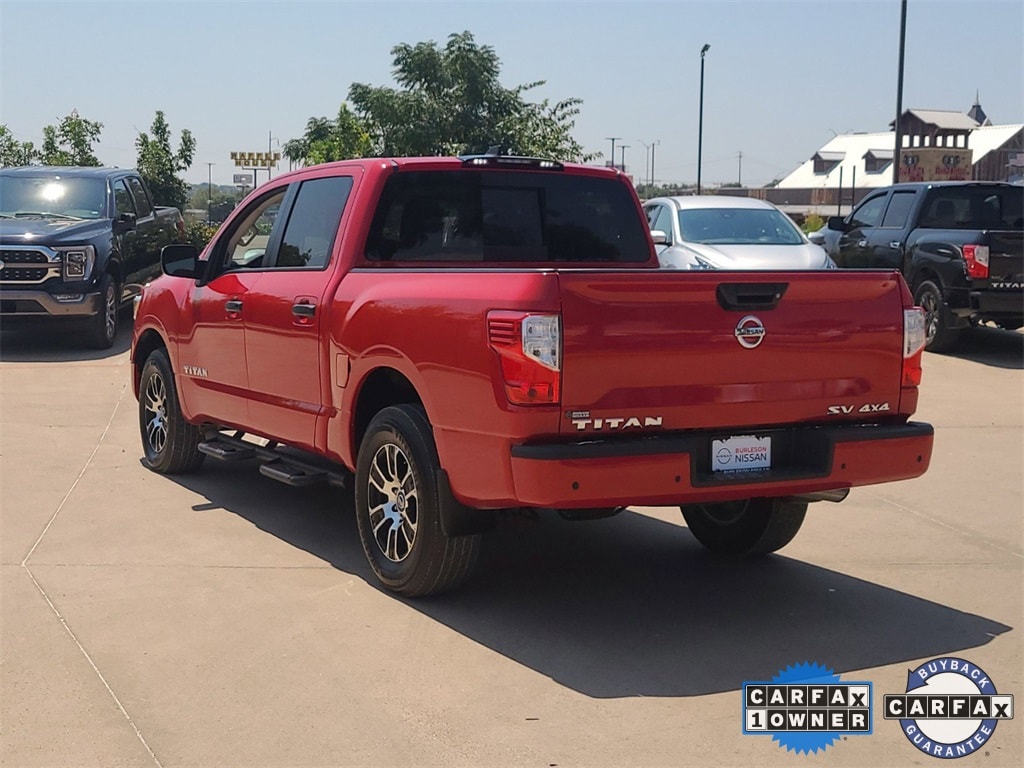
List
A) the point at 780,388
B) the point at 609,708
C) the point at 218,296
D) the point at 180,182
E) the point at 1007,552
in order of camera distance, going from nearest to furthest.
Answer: the point at 609,708, the point at 780,388, the point at 1007,552, the point at 218,296, the point at 180,182

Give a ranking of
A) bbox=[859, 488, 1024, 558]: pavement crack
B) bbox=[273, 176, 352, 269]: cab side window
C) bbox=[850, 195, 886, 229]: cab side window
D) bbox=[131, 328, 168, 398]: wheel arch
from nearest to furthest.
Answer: bbox=[273, 176, 352, 269]: cab side window < bbox=[859, 488, 1024, 558]: pavement crack < bbox=[131, 328, 168, 398]: wheel arch < bbox=[850, 195, 886, 229]: cab side window

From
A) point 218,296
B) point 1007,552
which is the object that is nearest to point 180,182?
point 218,296

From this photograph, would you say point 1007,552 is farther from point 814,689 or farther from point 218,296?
point 218,296

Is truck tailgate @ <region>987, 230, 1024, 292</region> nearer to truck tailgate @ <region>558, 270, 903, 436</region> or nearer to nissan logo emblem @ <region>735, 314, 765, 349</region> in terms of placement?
truck tailgate @ <region>558, 270, 903, 436</region>

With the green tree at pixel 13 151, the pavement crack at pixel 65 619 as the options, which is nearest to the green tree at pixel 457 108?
the green tree at pixel 13 151

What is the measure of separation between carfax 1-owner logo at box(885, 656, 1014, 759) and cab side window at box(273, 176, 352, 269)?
131 inches

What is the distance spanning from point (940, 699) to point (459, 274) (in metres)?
2.40

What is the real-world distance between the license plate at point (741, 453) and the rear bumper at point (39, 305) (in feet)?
34.1

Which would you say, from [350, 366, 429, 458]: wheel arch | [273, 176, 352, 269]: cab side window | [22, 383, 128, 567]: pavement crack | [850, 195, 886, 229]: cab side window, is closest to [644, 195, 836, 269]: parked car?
[850, 195, 886, 229]: cab side window

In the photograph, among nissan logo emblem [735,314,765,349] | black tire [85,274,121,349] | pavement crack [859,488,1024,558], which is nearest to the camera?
nissan logo emblem [735,314,765,349]

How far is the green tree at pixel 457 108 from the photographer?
41.3 metres

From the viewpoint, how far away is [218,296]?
7191 millimetres

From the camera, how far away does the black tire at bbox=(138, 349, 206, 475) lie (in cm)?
796

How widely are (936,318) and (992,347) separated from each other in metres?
1.39
